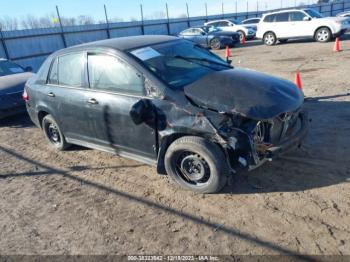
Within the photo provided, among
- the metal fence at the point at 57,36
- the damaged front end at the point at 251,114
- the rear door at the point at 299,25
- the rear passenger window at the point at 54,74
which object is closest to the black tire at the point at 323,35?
the rear door at the point at 299,25

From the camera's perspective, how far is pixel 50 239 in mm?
3420

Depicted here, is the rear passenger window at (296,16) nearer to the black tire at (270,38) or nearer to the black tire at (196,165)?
the black tire at (270,38)

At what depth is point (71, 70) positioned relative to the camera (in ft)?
16.2

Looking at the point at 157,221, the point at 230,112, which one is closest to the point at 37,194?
the point at 157,221

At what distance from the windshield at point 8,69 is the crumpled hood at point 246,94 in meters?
6.97

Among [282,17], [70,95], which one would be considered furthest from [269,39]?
[70,95]

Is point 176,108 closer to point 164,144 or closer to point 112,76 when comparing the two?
point 164,144

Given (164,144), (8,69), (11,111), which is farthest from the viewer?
(8,69)

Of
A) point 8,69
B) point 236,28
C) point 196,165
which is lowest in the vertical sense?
point 236,28

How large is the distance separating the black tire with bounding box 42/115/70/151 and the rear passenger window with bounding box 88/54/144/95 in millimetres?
1391

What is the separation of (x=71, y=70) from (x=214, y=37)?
56.4ft

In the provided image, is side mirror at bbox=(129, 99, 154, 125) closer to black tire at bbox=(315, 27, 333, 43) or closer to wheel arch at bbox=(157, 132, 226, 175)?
wheel arch at bbox=(157, 132, 226, 175)

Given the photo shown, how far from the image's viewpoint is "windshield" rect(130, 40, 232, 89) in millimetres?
4137

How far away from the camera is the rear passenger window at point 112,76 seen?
162 inches
